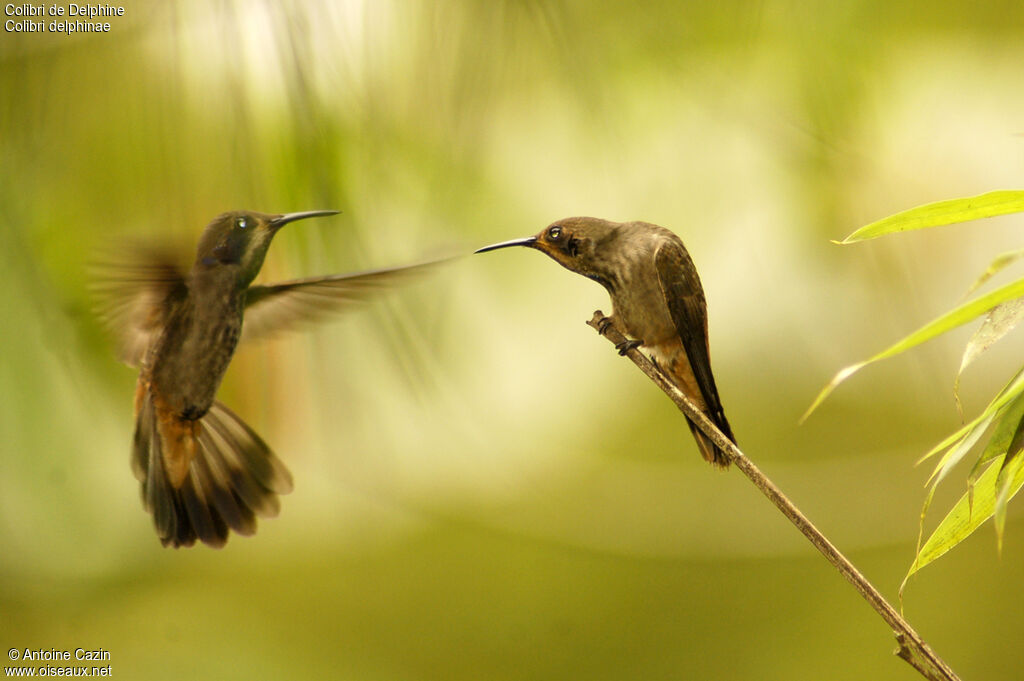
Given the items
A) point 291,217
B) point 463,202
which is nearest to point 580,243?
point 291,217

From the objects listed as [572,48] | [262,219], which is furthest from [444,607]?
[262,219]

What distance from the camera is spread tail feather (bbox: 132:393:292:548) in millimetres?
628

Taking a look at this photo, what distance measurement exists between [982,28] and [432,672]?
270 centimetres

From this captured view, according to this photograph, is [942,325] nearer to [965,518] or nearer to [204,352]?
[965,518]

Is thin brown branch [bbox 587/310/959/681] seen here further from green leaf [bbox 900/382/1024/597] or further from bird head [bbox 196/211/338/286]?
bird head [bbox 196/211/338/286]

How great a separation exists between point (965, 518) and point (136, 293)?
20.0 inches

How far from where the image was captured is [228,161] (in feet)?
2.75

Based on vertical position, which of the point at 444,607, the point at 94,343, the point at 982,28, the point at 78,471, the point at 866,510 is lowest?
the point at 444,607

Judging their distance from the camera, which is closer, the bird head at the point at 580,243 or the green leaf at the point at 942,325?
the green leaf at the point at 942,325

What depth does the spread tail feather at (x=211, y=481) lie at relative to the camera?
63 centimetres

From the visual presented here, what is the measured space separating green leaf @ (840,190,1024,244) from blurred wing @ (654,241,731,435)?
7.5 inches

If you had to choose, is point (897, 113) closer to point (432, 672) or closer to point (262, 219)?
point (262, 219)

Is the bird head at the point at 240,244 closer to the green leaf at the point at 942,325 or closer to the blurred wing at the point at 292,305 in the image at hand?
the blurred wing at the point at 292,305

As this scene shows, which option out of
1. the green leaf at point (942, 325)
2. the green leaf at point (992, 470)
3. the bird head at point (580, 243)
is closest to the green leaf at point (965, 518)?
the green leaf at point (992, 470)
